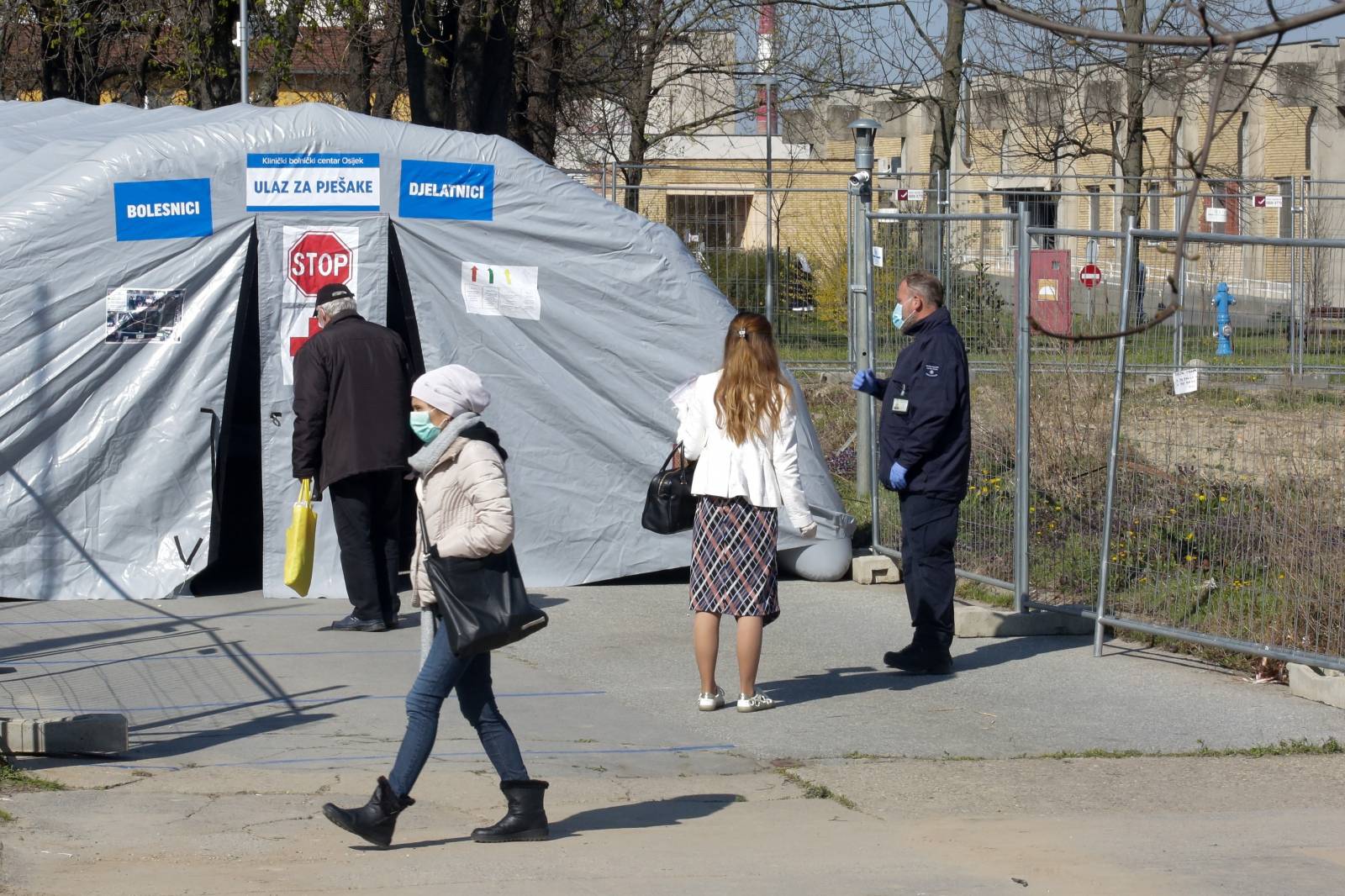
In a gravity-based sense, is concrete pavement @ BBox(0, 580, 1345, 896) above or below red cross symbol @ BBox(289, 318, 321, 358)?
below

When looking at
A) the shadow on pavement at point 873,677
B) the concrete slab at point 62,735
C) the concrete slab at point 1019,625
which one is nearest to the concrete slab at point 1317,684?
the shadow on pavement at point 873,677

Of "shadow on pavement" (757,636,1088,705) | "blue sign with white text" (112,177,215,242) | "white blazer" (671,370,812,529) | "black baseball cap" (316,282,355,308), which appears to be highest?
"blue sign with white text" (112,177,215,242)

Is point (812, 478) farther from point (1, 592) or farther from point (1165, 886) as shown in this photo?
point (1165, 886)

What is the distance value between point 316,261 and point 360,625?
7.61ft

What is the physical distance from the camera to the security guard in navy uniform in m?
7.70

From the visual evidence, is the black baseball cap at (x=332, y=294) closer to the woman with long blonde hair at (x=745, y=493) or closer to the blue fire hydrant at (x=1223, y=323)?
the woman with long blonde hair at (x=745, y=493)

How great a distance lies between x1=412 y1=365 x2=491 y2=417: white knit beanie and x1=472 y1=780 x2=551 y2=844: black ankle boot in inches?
48.0

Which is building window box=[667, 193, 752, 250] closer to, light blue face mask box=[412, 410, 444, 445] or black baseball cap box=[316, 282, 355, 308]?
black baseball cap box=[316, 282, 355, 308]

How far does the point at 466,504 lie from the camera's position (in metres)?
5.13

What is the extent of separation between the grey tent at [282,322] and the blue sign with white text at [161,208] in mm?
11

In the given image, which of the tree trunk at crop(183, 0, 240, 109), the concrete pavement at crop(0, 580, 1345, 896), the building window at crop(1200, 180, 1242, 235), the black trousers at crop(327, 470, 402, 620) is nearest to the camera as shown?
the concrete pavement at crop(0, 580, 1345, 896)

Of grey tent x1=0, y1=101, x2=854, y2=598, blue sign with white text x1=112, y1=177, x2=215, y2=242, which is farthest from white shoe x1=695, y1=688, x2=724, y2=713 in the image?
blue sign with white text x1=112, y1=177, x2=215, y2=242

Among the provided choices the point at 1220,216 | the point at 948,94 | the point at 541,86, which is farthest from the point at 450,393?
the point at 1220,216

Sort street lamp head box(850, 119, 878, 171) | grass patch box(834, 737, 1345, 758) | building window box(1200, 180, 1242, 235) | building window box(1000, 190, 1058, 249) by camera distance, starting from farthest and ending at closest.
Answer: building window box(1200, 180, 1242, 235), street lamp head box(850, 119, 878, 171), building window box(1000, 190, 1058, 249), grass patch box(834, 737, 1345, 758)
